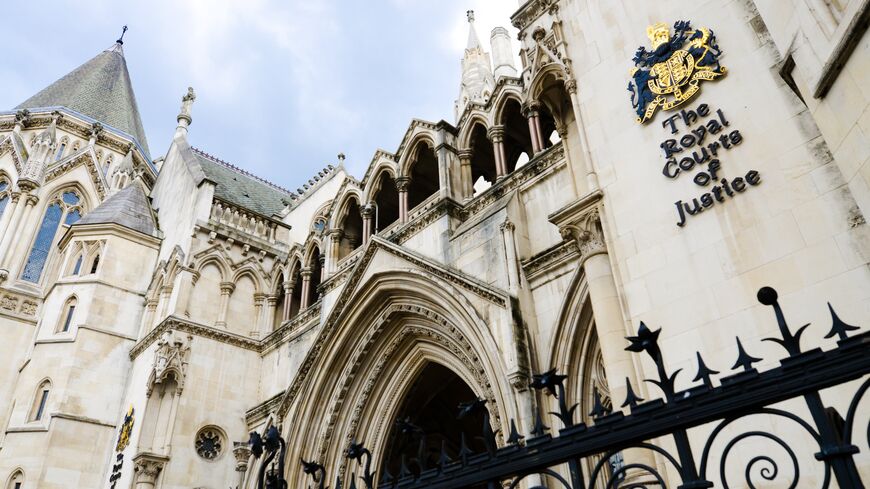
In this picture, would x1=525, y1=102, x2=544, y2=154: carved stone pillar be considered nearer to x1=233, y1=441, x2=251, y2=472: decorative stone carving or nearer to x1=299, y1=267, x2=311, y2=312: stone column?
x1=299, y1=267, x2=311, y2=312: stone column

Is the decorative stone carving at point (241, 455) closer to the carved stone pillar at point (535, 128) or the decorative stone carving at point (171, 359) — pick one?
the decorative stone carving at point (171, 359)

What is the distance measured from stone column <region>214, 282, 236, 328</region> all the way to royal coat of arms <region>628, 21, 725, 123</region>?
1407 centimetres

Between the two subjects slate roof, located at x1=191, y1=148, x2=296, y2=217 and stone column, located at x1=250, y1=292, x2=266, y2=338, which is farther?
slate roof, located at x1=191, y1=148, x2=296, y2=217

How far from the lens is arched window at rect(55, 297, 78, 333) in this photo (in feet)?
61.0

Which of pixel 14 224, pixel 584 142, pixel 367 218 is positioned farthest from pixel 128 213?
pixel 584 142

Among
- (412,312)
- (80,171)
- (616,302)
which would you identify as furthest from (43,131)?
(616,302)

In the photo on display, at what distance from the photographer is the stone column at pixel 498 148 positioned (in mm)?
13641

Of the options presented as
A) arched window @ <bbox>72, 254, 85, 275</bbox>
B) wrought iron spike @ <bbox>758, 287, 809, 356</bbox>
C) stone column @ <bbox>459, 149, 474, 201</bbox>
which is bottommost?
wrought iron spike @ <bbox>758, 287, 809, 356</bbox>

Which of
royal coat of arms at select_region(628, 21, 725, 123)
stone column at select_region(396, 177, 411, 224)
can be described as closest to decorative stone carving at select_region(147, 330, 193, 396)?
stone column at select_region(396, 177, 411, 224)

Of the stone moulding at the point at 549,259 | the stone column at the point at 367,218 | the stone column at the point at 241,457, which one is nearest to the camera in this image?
the stone moulding at the point at 549,259

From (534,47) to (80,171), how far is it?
77.8ft

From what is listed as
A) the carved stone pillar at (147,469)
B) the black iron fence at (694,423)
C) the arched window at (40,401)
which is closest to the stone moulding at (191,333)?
the arched window at (40,401)

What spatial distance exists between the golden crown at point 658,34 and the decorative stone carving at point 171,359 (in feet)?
45.9

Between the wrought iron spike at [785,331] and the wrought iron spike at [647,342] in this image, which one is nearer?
the wrought iron spike at [785,331]
